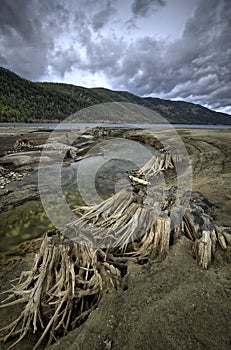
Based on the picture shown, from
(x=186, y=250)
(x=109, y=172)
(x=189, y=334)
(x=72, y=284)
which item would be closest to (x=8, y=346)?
(x=72, y=284)

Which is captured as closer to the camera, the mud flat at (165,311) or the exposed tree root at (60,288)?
the mud flat at (165,311)

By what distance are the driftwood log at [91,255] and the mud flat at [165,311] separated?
19 centimetres

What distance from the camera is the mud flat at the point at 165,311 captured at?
2219 mm

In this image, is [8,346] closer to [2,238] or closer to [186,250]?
[186,250]

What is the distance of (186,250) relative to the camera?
3611mm

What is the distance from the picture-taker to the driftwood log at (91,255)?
2.69m

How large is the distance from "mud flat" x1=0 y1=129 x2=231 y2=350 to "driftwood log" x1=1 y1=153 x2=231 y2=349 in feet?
0.61

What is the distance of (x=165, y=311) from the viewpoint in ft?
8.41

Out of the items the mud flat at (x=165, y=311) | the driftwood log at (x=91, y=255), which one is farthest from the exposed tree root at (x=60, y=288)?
the mud flat at (x=165, y=311)

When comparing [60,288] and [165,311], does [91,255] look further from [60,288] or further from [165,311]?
[165,311]

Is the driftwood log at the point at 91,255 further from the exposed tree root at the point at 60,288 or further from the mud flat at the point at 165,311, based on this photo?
the mud flat at the point at 165,311

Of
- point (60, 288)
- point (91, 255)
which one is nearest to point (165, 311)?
point (91, 255)

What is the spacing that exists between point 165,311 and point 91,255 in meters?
1.44

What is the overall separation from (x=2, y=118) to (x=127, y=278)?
105 metres
